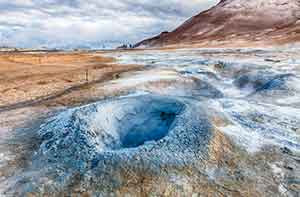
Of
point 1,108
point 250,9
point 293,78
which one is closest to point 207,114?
point 1,108

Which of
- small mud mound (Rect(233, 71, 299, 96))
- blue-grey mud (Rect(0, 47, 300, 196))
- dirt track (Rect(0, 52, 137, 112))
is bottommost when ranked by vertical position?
dirt track (Rect(0, 52, 137, 112))

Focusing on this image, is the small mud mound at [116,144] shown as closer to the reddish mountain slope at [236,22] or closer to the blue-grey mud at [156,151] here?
the blue-grey mud at [156,151]

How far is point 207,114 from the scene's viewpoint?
757 cm

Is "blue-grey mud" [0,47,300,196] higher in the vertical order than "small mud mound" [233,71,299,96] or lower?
higher

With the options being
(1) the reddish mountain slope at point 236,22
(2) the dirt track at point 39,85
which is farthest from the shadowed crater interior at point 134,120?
(1) the reddish mountain slope at point 236,22

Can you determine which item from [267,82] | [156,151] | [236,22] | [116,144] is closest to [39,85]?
[116,144]

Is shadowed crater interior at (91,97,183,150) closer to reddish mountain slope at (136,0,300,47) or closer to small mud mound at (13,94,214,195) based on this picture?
small mud mound at (13,94,214,195)

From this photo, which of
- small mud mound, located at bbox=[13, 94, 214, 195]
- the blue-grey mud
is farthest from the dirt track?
small mud mound, located at bbox=[13, 94, 214, 195]

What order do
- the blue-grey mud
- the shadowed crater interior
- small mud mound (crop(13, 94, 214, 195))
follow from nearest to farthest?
the blue-grey mud → small mud mound (crop(13, 94, 214, 195)) → the shadowed crater interior

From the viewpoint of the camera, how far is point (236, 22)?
6034 centimetres

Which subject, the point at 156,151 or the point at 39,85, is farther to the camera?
the point at 39,85

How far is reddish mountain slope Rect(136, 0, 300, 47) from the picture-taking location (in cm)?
5528

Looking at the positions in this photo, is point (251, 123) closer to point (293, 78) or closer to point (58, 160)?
point (58, 160)

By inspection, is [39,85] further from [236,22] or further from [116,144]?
[236,22]
